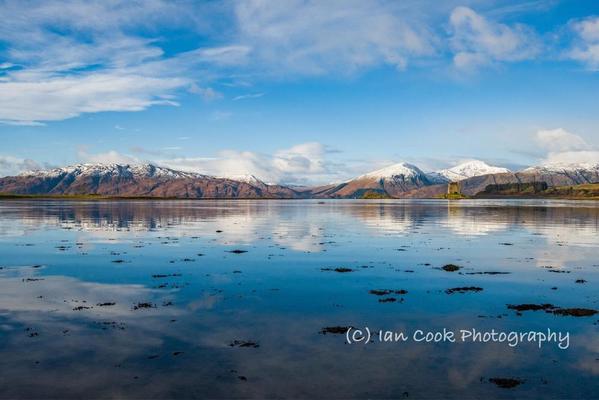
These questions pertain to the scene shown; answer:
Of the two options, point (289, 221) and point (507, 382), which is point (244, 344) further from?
point (289, 221)

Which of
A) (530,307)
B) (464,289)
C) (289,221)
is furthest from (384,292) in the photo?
(289,221)

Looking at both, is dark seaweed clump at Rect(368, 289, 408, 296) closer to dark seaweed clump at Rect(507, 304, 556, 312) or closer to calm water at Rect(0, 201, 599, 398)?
calm water at Rect(0, 201, 599, 398)

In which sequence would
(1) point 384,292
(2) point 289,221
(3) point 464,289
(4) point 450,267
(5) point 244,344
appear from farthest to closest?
1. (2) point 289,221
2. (4) point 450,267
3. (3) point 464,289
4. (1) point 384,292
5. (5) point 244,344

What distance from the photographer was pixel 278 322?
65.1 ft

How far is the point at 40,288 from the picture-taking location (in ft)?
87.4

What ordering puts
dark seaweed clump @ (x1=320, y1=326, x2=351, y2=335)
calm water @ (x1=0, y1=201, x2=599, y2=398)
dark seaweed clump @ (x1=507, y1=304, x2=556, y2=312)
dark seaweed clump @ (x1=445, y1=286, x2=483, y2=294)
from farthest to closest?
dark seaweed clump @ (x1=445, y1=286, x2=483, y2=294), dark seaweed clump @ (x1=507, y1=304, x2=556, y2=312), dark seaweed clump @ (x1=320, y1=326, x2=351, y2=335), calm water @ (x1=0, y1=201, x2=599, y2=398)

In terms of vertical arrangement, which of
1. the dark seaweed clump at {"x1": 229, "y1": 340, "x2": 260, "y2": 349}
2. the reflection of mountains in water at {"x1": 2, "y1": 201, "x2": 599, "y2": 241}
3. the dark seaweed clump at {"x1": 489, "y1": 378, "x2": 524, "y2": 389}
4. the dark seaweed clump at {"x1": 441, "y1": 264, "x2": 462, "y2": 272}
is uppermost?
the reflection of mountains in water at {"x1": 2, "y1": 201, "x2": 599, "y2": 241}

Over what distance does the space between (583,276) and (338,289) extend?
1618cm

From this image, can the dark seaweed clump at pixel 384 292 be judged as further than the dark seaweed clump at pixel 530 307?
Yes

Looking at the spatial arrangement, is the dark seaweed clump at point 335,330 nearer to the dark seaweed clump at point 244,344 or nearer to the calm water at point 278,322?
the calm water at point 278,322

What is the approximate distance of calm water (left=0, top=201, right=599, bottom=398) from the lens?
45.1 ft

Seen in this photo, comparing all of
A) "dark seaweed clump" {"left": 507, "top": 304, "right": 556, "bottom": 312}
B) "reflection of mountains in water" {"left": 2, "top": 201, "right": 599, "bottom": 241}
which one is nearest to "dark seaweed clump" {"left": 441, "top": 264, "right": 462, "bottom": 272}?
"dark seaweed clump" {"left": 507, "top": 304, "right": 556, "bottom": 312}

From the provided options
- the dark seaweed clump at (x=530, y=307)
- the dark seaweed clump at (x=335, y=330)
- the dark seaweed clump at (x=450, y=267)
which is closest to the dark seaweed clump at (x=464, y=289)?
the dark seaweed clump at (x=530, y=307)

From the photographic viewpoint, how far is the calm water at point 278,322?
45.1ft
